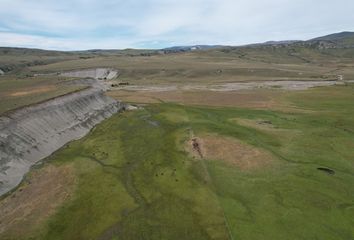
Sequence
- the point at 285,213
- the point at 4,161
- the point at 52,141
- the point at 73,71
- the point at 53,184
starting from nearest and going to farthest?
1. the point at 285,213
2. the point at 53,184
3. the point at 4,161
4. the point at 52,141
5. the point at 73,71

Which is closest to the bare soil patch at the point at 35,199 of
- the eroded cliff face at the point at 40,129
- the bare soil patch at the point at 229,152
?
the eroded cliff face at the point at 40,129

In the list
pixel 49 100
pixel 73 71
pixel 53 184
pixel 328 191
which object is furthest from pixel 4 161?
pixel 73 71

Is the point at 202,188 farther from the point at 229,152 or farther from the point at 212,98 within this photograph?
the point at 212,98

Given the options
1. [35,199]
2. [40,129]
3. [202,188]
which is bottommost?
[35,199]

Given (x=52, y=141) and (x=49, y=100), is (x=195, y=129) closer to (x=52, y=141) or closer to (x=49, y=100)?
(x=52, y=141)

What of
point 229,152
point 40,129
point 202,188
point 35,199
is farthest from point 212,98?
point 35,199

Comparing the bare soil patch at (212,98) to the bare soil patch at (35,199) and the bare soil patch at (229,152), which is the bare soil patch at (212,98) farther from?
the bare soil patch at (35,199)

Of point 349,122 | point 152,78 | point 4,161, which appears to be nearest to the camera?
point 4,161
